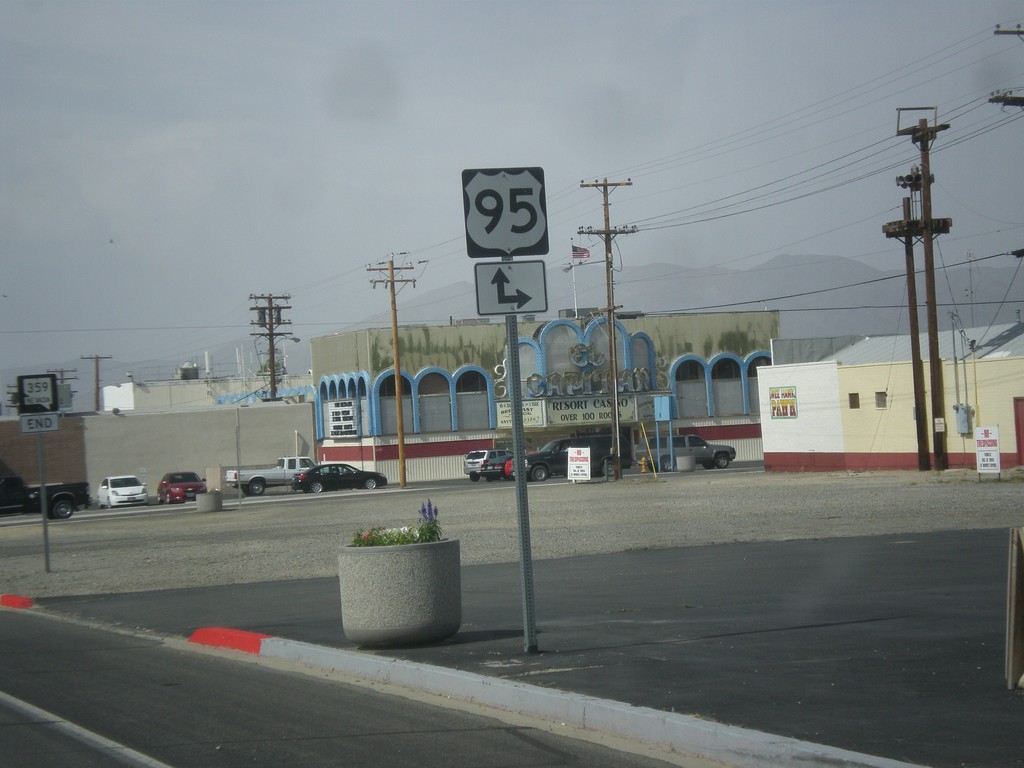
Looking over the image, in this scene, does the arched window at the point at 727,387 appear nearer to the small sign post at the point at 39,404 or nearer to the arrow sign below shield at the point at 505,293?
the small sign post at the point at 39,404

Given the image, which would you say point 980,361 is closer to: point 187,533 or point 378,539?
point 187,533

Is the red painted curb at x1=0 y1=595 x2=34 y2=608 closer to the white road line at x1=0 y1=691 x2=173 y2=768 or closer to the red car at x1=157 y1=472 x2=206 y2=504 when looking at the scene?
the white road line at x1=0 y1=691 x2=173 y2=768

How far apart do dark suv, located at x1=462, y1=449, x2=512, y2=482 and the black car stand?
19.0 feet

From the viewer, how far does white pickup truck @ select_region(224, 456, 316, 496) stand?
5706 centimetres

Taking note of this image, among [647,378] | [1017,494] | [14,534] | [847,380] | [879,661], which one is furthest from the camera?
[647,378]

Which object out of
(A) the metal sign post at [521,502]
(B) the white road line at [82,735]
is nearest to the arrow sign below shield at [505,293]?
(A) the metal sign post at [521,502]

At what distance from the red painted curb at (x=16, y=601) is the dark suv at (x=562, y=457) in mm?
34935

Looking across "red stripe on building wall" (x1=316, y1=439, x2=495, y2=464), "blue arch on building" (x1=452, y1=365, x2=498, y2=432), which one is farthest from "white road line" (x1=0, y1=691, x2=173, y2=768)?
"blue arch on building" (x1=452, y1=365, x2=498, y2=432)

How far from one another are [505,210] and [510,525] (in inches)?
675

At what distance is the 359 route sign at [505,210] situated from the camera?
362 inches

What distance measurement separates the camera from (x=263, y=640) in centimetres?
1104

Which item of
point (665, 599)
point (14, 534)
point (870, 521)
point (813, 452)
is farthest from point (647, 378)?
point (665, 599)

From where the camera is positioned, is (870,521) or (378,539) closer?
(378,539)

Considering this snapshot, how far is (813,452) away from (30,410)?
32.7m
